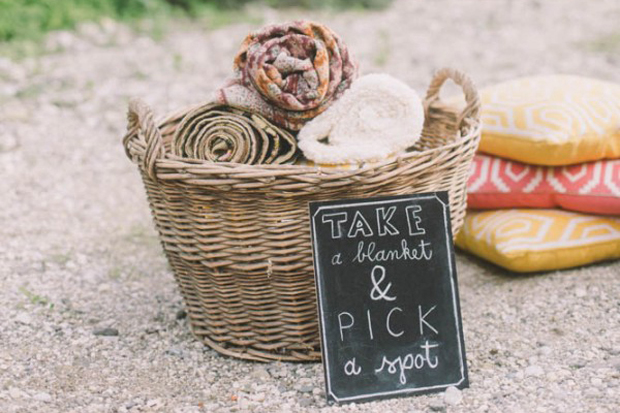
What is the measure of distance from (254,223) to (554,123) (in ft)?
3.86

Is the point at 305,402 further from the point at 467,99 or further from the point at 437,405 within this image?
the point at 467,99


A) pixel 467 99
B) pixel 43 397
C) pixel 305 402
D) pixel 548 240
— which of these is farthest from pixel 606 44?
pixel 43 397

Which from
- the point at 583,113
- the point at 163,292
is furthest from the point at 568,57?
the point at 163,292

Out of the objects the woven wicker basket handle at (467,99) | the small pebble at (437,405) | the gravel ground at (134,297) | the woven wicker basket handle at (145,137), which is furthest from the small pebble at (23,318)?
the woven wicker basket handle at (467,99)

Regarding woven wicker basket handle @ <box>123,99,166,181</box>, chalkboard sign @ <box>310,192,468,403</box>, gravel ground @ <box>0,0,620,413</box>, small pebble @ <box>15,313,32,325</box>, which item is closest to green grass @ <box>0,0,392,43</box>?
gravel ground @ <box>0,0,620,413</box>

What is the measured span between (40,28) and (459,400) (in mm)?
4949

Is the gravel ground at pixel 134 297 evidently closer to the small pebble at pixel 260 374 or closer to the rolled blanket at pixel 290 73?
the small pebble at pixel 260 374

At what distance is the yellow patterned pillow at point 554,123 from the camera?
250 centimetres

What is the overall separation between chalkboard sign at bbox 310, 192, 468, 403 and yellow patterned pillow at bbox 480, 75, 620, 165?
30.6 inches

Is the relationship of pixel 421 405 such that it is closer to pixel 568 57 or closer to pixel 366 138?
pixel 366 138

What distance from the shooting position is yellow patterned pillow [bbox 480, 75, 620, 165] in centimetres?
250

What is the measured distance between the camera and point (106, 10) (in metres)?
6.16

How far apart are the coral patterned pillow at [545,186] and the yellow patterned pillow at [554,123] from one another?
0.14 ft

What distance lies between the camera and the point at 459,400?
1842mm
